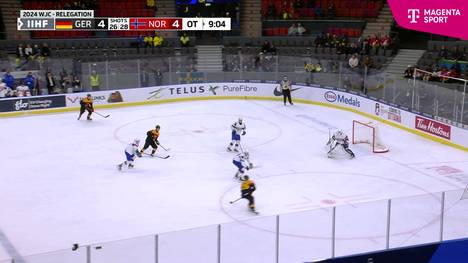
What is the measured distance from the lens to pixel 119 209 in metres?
14.2

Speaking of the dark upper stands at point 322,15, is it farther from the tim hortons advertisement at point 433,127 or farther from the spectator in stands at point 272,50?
the tim hortons advertisement at point 433,127

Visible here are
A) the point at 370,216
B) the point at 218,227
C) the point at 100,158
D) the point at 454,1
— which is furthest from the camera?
the point at 100,158

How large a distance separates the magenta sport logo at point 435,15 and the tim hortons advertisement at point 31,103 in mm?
21727

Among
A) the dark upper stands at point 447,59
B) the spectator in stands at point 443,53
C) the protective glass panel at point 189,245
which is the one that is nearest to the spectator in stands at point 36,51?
the dark upper stands at point 447,59

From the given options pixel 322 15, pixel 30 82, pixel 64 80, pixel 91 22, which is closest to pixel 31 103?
pixel 30 82

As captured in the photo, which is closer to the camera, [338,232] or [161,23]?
[338,232]

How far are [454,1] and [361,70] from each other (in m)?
20.6

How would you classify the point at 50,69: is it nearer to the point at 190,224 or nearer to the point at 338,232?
the point at 190,224

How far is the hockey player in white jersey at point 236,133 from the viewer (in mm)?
18734

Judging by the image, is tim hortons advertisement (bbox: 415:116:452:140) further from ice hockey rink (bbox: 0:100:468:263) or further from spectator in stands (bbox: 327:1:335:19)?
spectator in stands (bbox: 327:1:335:19)

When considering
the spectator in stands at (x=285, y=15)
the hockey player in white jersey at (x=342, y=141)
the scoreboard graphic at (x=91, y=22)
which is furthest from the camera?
the spectator in stands at (x=285, y=15)

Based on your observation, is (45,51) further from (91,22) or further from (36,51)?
(91,22)

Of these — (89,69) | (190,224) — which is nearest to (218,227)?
(190,224)

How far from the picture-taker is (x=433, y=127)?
67.7ft
